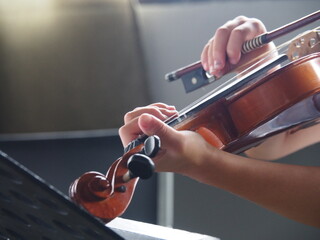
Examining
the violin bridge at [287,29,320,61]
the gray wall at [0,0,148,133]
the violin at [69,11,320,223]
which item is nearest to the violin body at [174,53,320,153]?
the violin at [69,11,320,223]

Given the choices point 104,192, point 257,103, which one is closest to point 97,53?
point 257,103

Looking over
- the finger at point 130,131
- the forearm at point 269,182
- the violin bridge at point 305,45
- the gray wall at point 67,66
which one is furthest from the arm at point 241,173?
the gray wall at point 67,66

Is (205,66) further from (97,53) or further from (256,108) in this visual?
(97,53)

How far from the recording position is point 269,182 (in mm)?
613

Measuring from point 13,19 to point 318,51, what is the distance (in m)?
1.75

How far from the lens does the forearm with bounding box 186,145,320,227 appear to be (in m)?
0.57

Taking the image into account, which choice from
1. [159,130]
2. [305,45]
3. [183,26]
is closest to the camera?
[159,130]

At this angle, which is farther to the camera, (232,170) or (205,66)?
(205,66)

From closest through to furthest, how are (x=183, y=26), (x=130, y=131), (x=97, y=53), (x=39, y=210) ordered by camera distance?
(x=39, y=210) → (x=130, y=131) → (x=183, y=26) → (x=97, y=53)

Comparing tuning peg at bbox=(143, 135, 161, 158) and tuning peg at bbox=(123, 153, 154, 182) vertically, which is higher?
tuning peg at bbox=(143, 135, 161, 158)

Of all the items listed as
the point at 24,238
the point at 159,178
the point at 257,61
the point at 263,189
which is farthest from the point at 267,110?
the point at 159,178

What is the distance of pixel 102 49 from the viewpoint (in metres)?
2.28

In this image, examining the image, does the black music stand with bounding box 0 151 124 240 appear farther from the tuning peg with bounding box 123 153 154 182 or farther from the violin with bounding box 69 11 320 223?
the violin with bounding box 69 11 320 223

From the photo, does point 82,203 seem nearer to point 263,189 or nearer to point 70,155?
point 263,189
